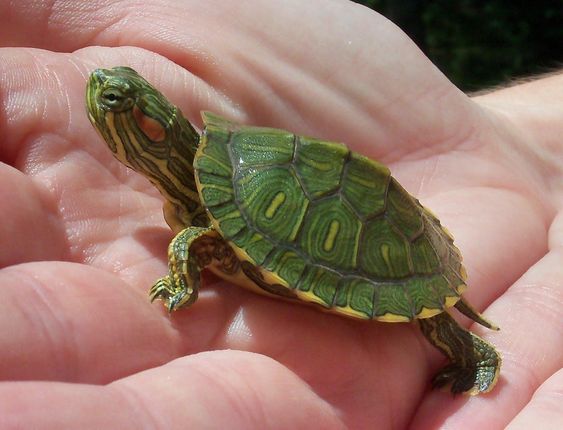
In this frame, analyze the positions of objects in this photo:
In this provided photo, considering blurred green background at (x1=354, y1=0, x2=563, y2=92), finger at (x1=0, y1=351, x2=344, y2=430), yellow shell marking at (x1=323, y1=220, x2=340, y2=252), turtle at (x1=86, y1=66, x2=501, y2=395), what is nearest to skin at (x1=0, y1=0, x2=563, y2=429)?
finger at (x1=0, y1=351, x2=344, y2=430)

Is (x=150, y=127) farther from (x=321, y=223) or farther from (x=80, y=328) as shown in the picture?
(x=80, y=328)

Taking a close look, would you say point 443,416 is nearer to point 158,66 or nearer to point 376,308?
point 376,308

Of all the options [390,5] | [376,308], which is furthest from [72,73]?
[390,5]

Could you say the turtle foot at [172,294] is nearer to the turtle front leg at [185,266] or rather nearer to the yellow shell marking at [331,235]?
the turtle front leg at [185,266]

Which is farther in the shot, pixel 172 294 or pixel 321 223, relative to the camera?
pixel 321 223

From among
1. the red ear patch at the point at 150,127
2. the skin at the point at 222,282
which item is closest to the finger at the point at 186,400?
the skin at the point at 222,282

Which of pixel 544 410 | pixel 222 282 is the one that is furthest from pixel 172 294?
pixel 544 410

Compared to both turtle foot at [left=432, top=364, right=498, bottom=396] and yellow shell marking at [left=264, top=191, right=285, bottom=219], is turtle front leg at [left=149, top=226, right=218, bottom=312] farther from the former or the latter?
turtle foot at [left=432, top=364, right=498, bottom=396]
